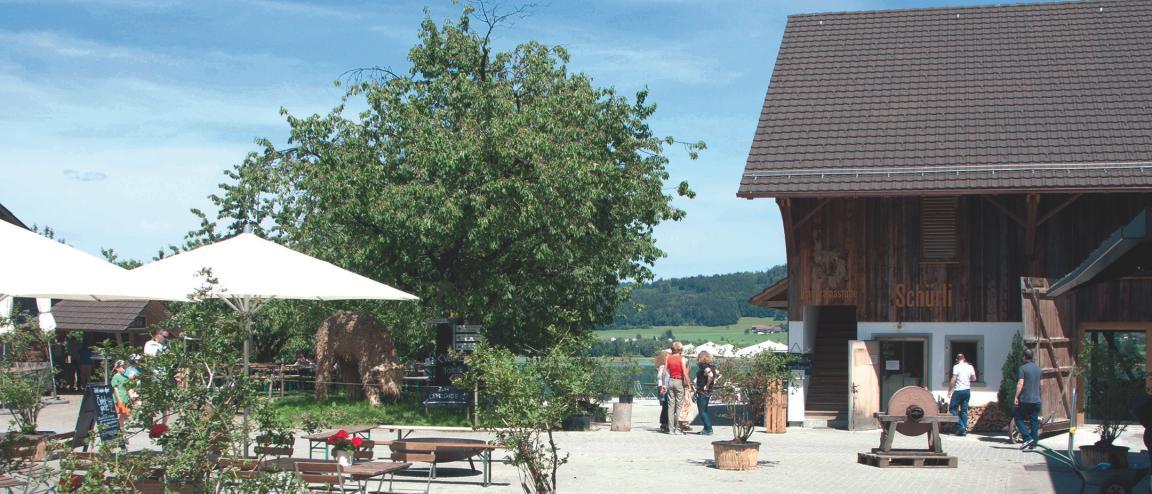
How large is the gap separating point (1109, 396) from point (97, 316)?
102ft

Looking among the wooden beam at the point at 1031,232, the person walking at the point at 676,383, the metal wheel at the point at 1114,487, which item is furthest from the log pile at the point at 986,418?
the metal wheel at the point at 1114,487

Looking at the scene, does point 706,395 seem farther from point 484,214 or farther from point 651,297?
point 651,297

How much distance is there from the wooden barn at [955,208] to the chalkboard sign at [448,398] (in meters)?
6.46

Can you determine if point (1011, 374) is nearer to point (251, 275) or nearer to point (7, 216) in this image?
point (251, 275)

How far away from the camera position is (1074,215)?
23750 millimetres

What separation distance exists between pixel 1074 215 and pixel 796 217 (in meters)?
5.26

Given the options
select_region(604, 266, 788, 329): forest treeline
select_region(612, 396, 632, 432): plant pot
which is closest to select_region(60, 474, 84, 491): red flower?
select_region(612, 396, 632, 432): plant pot

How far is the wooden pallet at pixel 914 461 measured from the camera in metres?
16.9

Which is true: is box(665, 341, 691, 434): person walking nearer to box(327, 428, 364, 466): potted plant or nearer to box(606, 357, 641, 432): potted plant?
box(606, 357, 641, 432): potted plant

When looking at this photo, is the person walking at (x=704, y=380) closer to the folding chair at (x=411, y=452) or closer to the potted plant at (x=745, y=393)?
the potted plant at (x=745, y=393)

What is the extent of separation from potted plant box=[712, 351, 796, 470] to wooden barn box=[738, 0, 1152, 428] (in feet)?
21.9

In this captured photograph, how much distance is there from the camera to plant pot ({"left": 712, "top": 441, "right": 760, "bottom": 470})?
16.4 m

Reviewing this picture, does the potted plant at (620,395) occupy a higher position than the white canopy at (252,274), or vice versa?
the white canopy at (252,274)

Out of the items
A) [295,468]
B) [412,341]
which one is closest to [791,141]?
[295,468]
